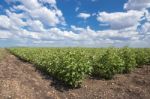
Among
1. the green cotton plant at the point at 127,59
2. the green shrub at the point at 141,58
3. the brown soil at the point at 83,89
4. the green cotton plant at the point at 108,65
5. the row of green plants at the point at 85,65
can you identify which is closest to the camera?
the brown soil at the point at 83,89

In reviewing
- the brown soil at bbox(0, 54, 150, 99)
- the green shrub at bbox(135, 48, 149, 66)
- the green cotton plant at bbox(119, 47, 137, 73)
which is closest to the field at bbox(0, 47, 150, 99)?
the brown soil at bbox(0, 54, 150, 99)

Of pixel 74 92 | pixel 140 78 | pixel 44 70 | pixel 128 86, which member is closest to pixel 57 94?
pixel 74 92

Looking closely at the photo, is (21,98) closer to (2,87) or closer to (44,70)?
(2,87)

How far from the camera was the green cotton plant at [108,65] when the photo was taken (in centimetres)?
1518

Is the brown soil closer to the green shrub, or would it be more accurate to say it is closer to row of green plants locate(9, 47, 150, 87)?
row of green plants locate(9, 47, 150, 87)

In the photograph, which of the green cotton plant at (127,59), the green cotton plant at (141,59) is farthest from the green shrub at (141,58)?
the green cotton plant at (127,59)

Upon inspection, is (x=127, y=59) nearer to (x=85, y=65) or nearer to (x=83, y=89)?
(x=85, y=65)

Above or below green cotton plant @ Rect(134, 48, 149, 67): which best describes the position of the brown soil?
below

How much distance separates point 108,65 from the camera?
600 inches

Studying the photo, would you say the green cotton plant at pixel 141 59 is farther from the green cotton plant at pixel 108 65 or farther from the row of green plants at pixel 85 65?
the green cotton plant at pixel 108 65

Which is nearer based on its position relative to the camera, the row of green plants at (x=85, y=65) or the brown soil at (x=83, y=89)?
the brown soil at (x=83, y=89)

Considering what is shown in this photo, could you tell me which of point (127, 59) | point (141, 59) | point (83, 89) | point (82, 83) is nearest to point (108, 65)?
point (82, 83)

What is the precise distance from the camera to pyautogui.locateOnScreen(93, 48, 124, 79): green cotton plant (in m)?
15.2

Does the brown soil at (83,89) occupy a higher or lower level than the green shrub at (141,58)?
lower
